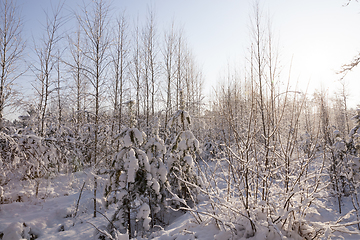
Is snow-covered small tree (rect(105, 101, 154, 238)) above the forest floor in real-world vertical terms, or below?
above

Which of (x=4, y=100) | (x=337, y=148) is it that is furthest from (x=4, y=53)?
(x=337, y=148)

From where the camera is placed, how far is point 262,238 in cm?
215

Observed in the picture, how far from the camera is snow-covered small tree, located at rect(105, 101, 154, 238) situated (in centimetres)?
413

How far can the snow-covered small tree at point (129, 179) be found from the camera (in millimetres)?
4133

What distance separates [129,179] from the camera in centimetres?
404

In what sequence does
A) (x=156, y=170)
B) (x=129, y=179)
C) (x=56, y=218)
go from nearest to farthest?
(x=129, y=179) → (x=156, y=170) → (x=56, y=218)

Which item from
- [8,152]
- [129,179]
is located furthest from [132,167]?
[8,152]

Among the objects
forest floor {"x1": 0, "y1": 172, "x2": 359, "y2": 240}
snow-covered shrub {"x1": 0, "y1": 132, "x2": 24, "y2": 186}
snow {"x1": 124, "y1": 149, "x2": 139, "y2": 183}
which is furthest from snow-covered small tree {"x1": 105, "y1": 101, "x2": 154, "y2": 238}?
snow-covered shrub {"x1": 0, "y1": 132, "x2": 24, "y2": 186}

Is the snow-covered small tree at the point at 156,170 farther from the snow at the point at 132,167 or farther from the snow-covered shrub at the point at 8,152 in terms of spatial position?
the snow-covered shrub at the point at 8,152

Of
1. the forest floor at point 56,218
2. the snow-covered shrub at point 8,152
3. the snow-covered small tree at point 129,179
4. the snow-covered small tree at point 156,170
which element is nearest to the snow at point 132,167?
the snow-covered small tree at point 129,179

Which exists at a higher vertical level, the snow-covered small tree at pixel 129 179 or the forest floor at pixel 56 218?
the snow-covered small tree at pixel 129 179

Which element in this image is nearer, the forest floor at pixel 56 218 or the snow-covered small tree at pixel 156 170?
the forest floor at pixel 56 218

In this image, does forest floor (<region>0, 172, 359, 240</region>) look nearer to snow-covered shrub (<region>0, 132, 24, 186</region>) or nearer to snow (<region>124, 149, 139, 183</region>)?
snow (<region>124, 149, 139, 183</region>)

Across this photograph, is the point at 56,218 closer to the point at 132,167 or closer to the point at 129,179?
the point at 129,179
